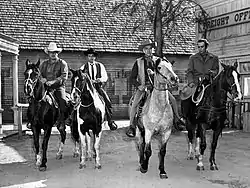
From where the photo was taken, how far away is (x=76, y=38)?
68.4 ft

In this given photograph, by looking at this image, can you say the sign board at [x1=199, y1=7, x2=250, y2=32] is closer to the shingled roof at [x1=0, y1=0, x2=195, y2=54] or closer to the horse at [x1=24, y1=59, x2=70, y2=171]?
the shingled roof at [x1=0, y1=0, x2=195, y2=54]

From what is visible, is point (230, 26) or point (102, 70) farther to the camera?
point (230, 26)

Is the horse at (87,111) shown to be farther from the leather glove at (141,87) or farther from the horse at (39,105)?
the leather glove at (141,87)

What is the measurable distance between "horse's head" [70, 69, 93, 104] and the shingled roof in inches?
484

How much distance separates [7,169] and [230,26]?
1084 cm

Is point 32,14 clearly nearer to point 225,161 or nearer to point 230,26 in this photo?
point 230,26

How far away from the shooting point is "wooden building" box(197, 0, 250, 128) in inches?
585

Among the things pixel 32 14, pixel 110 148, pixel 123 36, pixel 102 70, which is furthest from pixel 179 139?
pixel 32 14

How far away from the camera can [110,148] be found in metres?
11.2

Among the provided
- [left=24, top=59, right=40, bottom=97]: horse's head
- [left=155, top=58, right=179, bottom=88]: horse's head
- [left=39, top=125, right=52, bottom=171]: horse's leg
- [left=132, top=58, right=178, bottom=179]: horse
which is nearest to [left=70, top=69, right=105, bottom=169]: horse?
[left=39, top=125, right=52, bottom=171]: horse's leg

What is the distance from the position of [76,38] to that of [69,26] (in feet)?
3.25

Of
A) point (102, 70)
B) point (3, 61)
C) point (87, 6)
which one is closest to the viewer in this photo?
point (102, 70)

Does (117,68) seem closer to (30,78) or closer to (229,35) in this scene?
(229,35)

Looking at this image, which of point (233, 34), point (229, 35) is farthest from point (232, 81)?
point (229, 35)
